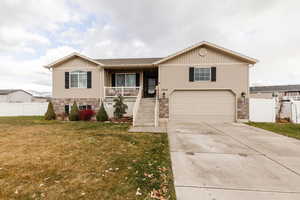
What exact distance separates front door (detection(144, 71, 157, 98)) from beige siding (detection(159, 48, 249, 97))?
317cm

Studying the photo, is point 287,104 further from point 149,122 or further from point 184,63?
point 149,122

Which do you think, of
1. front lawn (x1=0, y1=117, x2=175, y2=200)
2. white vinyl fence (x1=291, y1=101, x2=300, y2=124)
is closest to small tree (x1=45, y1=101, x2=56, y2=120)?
front lawn (x1=0, y1=117, x2=175, y2=200)

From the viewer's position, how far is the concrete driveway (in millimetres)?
2658

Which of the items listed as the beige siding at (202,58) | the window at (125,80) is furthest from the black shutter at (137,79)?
the beige siding at (202,58)

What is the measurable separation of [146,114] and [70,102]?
25.0ft

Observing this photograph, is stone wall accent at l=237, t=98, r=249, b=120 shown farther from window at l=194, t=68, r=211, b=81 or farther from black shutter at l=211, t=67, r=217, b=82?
window at l=194, t=68, r=211, b=81

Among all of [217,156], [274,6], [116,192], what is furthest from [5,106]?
[274,6]

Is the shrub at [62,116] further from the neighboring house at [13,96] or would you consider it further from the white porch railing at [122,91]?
the neighboring house at [13,96]

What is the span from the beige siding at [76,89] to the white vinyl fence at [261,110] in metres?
13.0

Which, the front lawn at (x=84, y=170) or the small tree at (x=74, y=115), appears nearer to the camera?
the front lawn at (x=84, y=170)

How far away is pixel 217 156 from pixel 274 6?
42.9 ft

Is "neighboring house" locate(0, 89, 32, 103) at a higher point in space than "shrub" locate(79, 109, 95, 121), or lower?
higher

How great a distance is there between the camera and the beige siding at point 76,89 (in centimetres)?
1307

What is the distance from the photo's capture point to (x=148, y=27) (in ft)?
47.8
